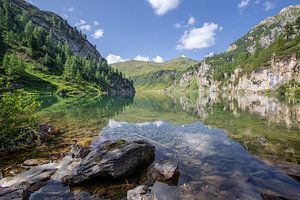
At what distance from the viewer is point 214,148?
24062 millimetres

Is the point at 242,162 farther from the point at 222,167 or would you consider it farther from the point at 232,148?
the point at 232,148

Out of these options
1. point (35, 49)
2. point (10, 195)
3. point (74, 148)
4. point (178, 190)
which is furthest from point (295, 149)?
point (35, 49)

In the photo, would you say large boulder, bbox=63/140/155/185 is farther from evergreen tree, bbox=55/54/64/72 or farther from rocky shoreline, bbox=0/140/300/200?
evergreen tree, bbox=55/54/64/72

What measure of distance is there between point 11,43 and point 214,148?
19775 cm

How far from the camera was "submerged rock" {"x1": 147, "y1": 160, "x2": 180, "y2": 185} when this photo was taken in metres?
15.2

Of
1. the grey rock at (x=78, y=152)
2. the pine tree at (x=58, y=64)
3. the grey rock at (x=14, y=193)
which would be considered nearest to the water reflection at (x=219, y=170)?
the grey rock at (x=78, y=152)

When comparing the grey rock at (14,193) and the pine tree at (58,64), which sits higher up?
the pine tree at (58,64)

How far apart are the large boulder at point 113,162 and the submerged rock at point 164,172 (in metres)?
1.39

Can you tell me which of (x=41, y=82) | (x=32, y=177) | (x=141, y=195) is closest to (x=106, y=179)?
(x=141, y=195)

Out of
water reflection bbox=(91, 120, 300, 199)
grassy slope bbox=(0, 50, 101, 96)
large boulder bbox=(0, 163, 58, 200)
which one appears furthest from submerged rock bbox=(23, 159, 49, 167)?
grassy slope bbox=(0, 50, 101, 96)

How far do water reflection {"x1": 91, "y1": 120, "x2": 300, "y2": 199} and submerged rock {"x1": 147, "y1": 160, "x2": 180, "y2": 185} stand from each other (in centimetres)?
52

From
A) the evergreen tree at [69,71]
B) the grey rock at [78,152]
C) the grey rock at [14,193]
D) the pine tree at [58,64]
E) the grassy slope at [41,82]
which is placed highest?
the pine tree at [58,64]

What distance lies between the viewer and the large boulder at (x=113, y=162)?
585 inches

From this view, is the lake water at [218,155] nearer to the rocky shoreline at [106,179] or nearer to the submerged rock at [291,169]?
the rocky shoreline at [106,179]
